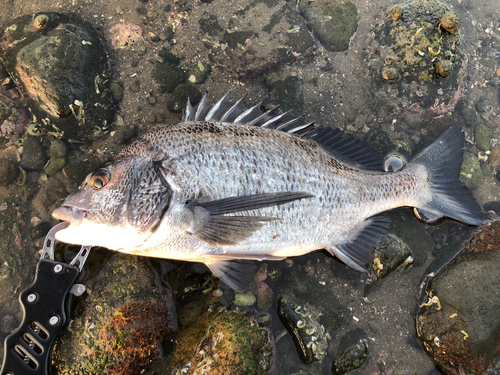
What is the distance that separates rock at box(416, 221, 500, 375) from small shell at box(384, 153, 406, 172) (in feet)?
4.12

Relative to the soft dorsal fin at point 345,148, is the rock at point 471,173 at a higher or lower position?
lower

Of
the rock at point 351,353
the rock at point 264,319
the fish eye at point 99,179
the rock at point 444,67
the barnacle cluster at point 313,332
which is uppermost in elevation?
the rock at point 444,67

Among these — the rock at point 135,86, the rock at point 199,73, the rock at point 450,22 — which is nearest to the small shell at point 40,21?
the rock at point 135,86

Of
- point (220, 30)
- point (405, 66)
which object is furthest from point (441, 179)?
point (220, 30)

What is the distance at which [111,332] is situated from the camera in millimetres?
2861

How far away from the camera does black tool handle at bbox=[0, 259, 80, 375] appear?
2770 mm

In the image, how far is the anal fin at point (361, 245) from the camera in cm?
332

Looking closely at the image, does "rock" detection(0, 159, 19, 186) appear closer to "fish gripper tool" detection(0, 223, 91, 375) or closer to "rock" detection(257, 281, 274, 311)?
"fish gripper tool" detection(0, 223, 91, 375)

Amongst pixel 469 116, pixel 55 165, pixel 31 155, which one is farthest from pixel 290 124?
pixel 31 155

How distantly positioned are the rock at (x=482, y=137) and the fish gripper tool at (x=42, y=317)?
5.39 m

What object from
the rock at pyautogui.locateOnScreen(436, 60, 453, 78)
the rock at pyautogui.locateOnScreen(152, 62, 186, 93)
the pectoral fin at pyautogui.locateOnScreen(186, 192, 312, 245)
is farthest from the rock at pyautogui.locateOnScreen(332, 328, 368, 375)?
the rock at pyautogui.locateOnScreen(152, 62, 186, 93)

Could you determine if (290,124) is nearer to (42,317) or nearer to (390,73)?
(390,73)

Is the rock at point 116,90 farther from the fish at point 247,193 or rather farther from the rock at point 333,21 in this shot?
the rock at point 333,21

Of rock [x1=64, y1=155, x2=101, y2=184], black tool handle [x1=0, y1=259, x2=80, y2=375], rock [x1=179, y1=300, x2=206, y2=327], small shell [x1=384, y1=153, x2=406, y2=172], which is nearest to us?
black tool handle [x1=0, y1=259, x2=80, y2=375]
